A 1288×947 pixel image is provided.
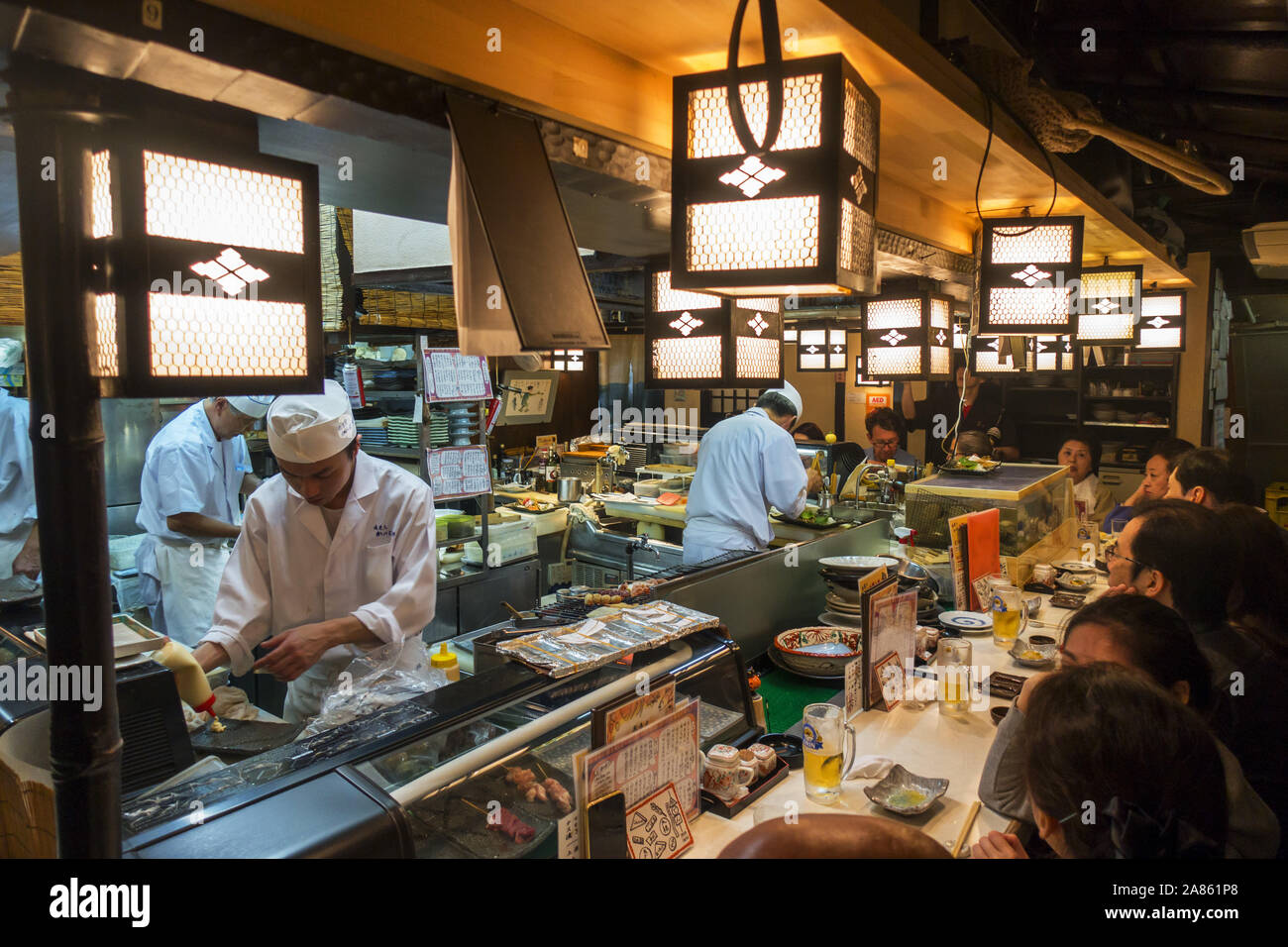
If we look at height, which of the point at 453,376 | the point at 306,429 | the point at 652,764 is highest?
the point at 453,376

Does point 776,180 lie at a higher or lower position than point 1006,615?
higher

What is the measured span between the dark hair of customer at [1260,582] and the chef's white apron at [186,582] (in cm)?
480

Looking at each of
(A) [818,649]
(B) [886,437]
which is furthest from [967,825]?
(B) [886,437]

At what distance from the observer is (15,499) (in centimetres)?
486

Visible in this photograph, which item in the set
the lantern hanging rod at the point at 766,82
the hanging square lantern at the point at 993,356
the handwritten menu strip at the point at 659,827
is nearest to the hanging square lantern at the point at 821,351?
the hanging square lantern at the point at 993,356

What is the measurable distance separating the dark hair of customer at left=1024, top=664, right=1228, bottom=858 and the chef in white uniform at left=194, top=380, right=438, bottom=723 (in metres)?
2.02

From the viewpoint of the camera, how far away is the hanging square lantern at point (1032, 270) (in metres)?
3.87

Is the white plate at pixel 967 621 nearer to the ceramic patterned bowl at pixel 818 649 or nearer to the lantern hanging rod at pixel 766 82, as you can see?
the ceramic patterned bowl at pixel 818 649

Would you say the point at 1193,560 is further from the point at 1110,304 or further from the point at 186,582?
the point at 186,582

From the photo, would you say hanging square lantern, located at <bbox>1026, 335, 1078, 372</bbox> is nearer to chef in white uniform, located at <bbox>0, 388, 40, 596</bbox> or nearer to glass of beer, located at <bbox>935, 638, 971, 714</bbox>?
glass of beer, located at <bbox>935, 638, 971, 714</bbox>

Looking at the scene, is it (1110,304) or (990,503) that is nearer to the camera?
(990,503)

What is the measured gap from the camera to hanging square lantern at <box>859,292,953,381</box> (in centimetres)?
488

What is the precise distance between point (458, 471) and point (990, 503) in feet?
9.95
